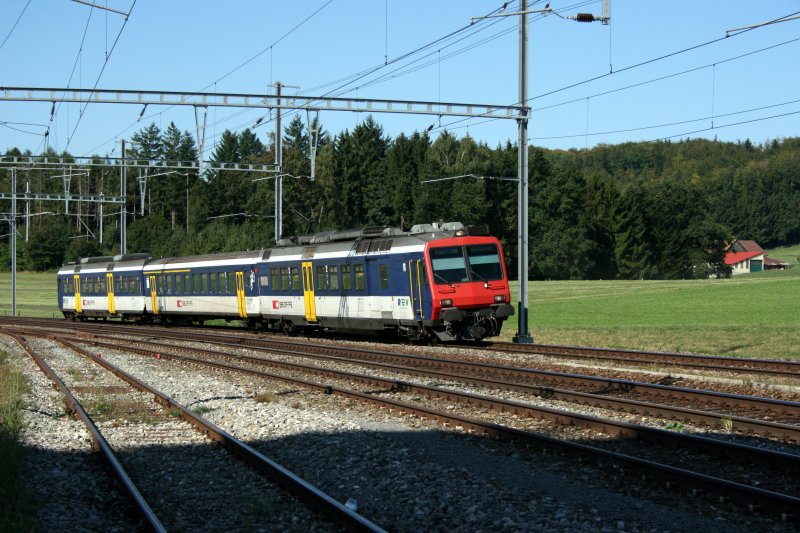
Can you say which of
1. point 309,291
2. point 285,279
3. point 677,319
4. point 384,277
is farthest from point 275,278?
point 677,319

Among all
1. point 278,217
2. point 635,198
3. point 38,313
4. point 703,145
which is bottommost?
point 38,313

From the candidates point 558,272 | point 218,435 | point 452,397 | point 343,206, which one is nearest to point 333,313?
point 452,397

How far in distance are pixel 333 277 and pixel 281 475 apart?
19.7m

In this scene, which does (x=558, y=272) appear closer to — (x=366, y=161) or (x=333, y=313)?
(x=366, y=161)

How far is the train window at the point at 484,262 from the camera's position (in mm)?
25109

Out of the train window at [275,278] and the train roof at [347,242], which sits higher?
the train roof at [347,242]

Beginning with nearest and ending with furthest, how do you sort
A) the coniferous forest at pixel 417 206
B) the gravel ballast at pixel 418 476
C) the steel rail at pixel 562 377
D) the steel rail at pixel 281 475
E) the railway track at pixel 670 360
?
the steel rail at pixel 281 475, the gravel ballast at pixel 418 476, the steel rail at pixel 562 377, the railway track at pixel 670 360, the coniferous forest at pixel 417 206

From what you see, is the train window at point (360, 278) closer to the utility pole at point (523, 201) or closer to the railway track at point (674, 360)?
the utility pole at point (523, 201)

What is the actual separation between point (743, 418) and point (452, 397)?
4858 mm

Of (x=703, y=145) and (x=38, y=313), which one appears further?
(x=703, y=145)

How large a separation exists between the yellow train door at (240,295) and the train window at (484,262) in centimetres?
1368

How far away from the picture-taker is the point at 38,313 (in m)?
68.2

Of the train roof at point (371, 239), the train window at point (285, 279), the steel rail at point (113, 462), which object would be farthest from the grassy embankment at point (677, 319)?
the steel rail at point (113, 462)

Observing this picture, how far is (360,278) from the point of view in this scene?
90.1 feet
